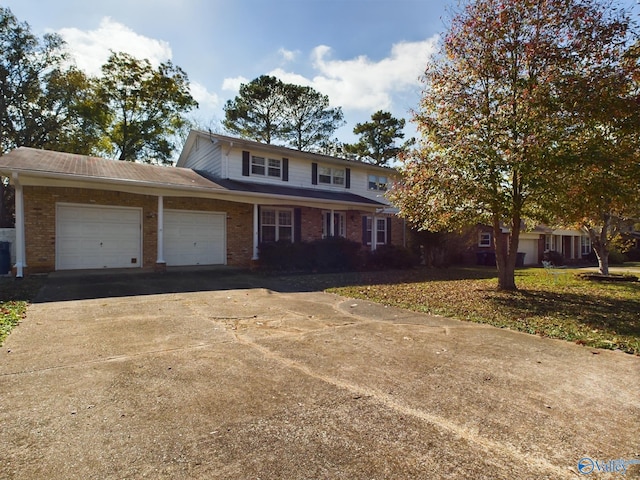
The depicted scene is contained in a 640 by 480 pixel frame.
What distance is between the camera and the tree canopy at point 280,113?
31.1 meters

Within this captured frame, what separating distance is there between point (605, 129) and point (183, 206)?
43.9ft

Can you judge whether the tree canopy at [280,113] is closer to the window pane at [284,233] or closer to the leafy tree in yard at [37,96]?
Answer: the leafy tree in yard at [37,96]

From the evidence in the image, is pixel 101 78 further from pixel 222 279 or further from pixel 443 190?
pixel 443 190

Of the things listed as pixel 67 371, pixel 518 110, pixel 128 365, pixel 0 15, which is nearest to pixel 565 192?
pixel 518 110

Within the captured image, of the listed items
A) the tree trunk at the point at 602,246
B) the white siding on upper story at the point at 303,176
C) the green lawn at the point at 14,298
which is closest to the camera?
the green lawn at the point at 14,298

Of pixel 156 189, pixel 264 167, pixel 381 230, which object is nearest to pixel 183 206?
pixel 156 189

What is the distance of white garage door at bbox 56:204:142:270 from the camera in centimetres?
1252

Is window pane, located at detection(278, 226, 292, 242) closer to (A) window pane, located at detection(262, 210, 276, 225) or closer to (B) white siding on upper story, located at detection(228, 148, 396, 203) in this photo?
(A) window pane, located at detection(262, 210, 276, 225)

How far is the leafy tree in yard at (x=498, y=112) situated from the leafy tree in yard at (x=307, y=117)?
24268 mm

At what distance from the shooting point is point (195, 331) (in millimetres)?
5723

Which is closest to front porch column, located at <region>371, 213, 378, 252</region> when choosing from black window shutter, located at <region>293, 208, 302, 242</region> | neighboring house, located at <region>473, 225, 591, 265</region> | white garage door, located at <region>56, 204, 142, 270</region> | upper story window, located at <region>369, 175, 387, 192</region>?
upper story window, located at <region>369, 175, 387, 192</region>

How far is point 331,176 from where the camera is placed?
1984 cm

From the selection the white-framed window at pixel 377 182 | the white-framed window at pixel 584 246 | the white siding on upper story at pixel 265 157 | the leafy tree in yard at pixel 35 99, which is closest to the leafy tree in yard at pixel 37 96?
the leafy tree in yard at pixel 35 99

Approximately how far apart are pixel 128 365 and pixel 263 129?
1177 inches
